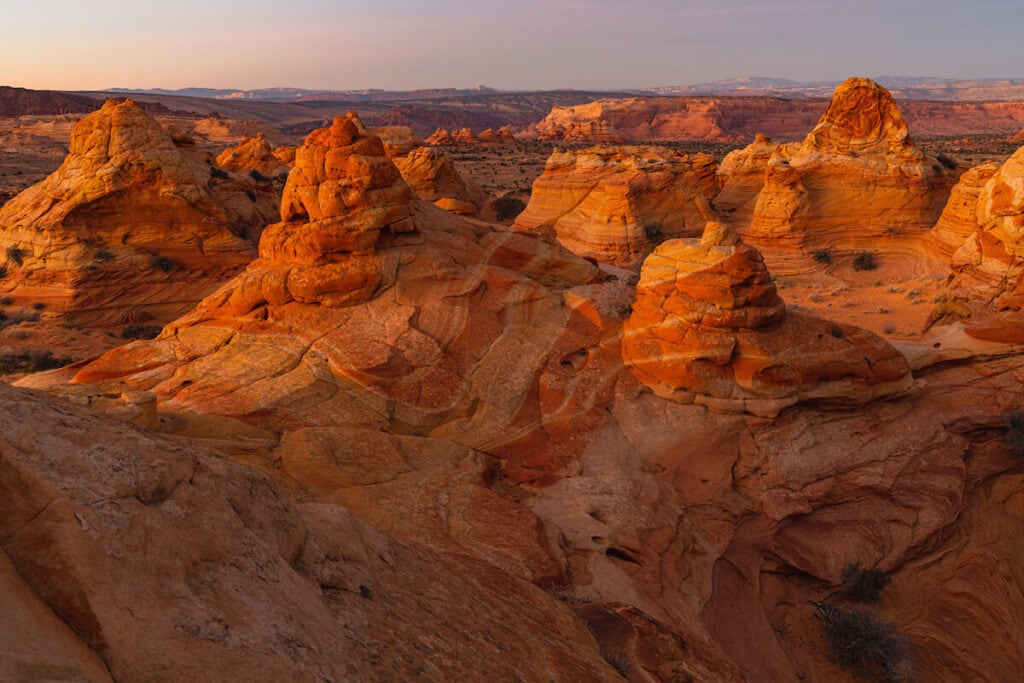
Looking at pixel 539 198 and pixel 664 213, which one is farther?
pixel 539 198

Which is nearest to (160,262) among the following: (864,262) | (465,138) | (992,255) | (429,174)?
(429,174)

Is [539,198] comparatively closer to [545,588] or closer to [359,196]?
[359,196]

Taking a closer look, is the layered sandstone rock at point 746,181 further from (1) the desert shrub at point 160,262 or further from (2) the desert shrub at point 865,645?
(1) the desert shrub at point 160,262

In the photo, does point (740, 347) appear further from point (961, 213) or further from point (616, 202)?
point (616, 202)

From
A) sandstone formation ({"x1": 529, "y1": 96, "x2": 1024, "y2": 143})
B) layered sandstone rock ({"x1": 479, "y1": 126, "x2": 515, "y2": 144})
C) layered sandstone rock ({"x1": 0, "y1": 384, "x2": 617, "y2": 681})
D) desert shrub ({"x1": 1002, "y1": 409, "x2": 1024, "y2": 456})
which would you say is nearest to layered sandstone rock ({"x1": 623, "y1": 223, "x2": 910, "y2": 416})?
desert shrub ({"x1": 1002, "y1": 409, "x2": 1024, "y2": 456})

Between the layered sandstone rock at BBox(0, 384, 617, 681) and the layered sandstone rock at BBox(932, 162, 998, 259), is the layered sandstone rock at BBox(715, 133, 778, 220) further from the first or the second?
the layered sandstone rock at BBox(0, 384, 617, 681)

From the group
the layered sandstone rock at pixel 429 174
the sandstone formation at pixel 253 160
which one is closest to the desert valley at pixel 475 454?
the layered sandstone rock at pixel 429 174

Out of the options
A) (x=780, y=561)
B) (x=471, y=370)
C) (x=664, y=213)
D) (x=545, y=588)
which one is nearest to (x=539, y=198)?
(x=664, y=213)
